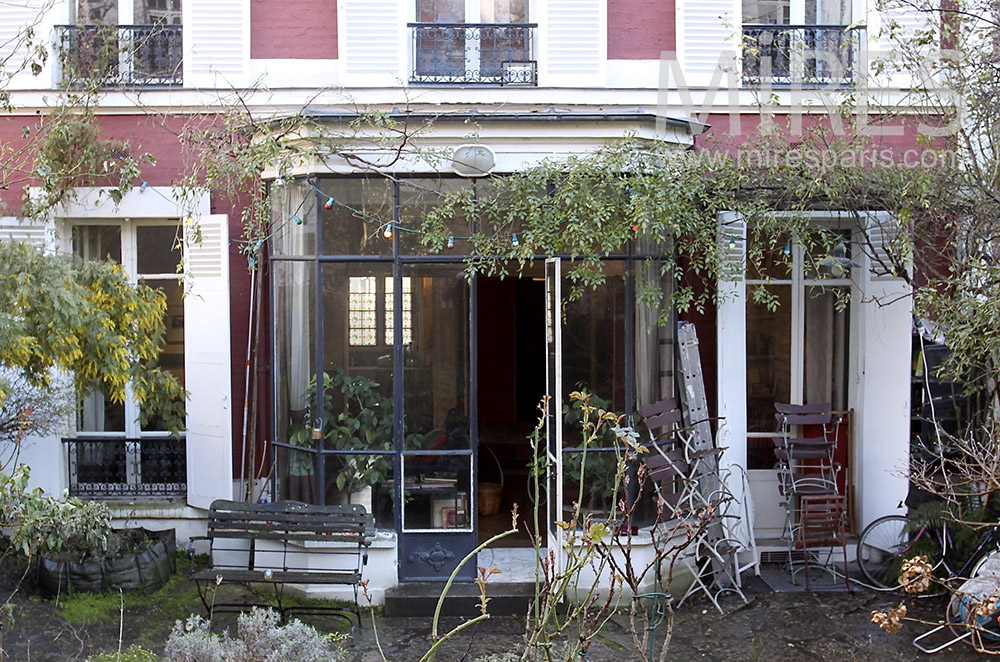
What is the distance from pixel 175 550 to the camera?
294 inches

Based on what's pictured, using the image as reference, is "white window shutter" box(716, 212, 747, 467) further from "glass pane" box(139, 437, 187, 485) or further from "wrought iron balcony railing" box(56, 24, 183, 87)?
"wrought iron balcony railing" box(56, 24, 183, 87)

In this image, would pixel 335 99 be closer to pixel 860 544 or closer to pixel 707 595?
pixel 707 595

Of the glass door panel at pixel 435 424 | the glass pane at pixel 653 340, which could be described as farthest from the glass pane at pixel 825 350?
the glass door panel at pixel 435 424

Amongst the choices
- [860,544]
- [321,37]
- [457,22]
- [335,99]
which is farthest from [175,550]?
[860,544]

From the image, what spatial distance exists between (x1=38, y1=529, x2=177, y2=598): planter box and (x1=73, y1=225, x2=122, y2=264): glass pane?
8.57 feet

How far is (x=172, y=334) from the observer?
8000 millimetres

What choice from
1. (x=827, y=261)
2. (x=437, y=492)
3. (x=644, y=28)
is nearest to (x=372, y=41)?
(x=644, y=28)

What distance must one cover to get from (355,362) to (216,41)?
118 inches

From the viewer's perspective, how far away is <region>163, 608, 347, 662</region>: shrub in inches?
166

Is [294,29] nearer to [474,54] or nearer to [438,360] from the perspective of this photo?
[474,54]

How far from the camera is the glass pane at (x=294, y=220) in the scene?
6938mm

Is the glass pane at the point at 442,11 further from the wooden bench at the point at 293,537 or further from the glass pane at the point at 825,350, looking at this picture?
the wooden bench at the point at 293,537

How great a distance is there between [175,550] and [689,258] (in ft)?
15.9

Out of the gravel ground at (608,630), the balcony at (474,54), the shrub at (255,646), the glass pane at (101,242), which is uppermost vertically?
the balcony at (474,54)
